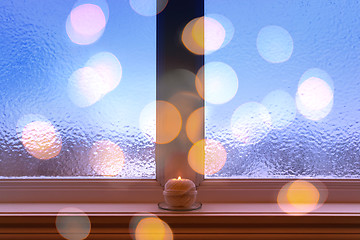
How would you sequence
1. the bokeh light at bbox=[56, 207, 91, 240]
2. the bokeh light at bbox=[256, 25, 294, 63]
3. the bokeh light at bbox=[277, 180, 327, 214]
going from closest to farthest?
the bokeh light at bbox=[56, 207, 91, 240], the bokeh light at bbox=[277, 180, 327, 214], the bokeh light at bbox=[256, 25, 294, 63]

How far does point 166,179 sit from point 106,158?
27 centimetres

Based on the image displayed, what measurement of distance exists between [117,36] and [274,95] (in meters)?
0.72

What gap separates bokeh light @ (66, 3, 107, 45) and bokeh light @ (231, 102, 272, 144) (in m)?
0.70

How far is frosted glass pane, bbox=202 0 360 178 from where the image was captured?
3.77 feet

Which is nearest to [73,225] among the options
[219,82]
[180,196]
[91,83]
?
[180,196]

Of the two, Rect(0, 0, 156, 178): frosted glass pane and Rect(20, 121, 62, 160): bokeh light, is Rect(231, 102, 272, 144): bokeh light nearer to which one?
Rect(0, 0, 156, 178): frosted glass pane

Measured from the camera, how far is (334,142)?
116cm

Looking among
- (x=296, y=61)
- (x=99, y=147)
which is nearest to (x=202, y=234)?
(x=99, y=147)

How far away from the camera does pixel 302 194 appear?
1092 millimetres

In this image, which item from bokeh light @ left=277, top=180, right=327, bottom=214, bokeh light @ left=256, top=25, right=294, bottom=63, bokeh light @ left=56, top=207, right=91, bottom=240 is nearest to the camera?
bokeh light @ left=56, top=207, right=91, bottom=240

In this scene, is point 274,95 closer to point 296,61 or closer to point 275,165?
point 296,61

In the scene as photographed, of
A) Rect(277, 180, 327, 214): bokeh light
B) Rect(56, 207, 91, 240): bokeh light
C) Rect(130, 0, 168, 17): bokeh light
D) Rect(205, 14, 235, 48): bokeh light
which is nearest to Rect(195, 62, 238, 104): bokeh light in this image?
Rect(205, 14, 235, 48): bokeh light

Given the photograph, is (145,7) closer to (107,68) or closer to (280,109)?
(107,68)

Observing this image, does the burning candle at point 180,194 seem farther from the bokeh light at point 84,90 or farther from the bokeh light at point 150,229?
the bokeh light at point 84,90
